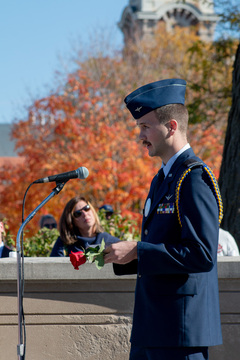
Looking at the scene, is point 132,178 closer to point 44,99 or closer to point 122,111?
point 122,111

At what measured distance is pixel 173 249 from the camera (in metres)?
2.36

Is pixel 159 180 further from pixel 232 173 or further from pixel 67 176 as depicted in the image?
pixel 232 173

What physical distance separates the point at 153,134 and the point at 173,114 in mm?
134

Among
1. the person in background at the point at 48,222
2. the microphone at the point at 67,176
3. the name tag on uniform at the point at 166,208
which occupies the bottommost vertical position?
the name tag on uniform at the point at 166,208

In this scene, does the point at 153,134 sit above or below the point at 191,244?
above

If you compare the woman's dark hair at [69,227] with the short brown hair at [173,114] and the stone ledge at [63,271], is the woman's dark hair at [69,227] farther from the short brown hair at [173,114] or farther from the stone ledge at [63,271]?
the short brown hair at [173,114]

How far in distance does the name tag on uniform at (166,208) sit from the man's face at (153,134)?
9.5 inches

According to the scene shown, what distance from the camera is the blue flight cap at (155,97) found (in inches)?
103

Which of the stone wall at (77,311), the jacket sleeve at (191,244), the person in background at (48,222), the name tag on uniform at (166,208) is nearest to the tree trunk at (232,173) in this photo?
the stone wall at (77,311)

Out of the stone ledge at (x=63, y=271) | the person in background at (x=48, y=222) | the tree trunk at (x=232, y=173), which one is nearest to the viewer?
the stone ledge at (x=63, y=271)

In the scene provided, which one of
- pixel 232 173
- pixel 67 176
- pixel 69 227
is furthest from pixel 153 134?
pixel 232 173

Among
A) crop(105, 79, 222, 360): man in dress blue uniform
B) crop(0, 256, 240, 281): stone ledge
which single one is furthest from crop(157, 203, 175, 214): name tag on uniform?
crop(0, 256, 240, 281): stone ledge

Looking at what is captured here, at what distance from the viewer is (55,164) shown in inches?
635

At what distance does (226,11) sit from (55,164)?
21.0 ft
